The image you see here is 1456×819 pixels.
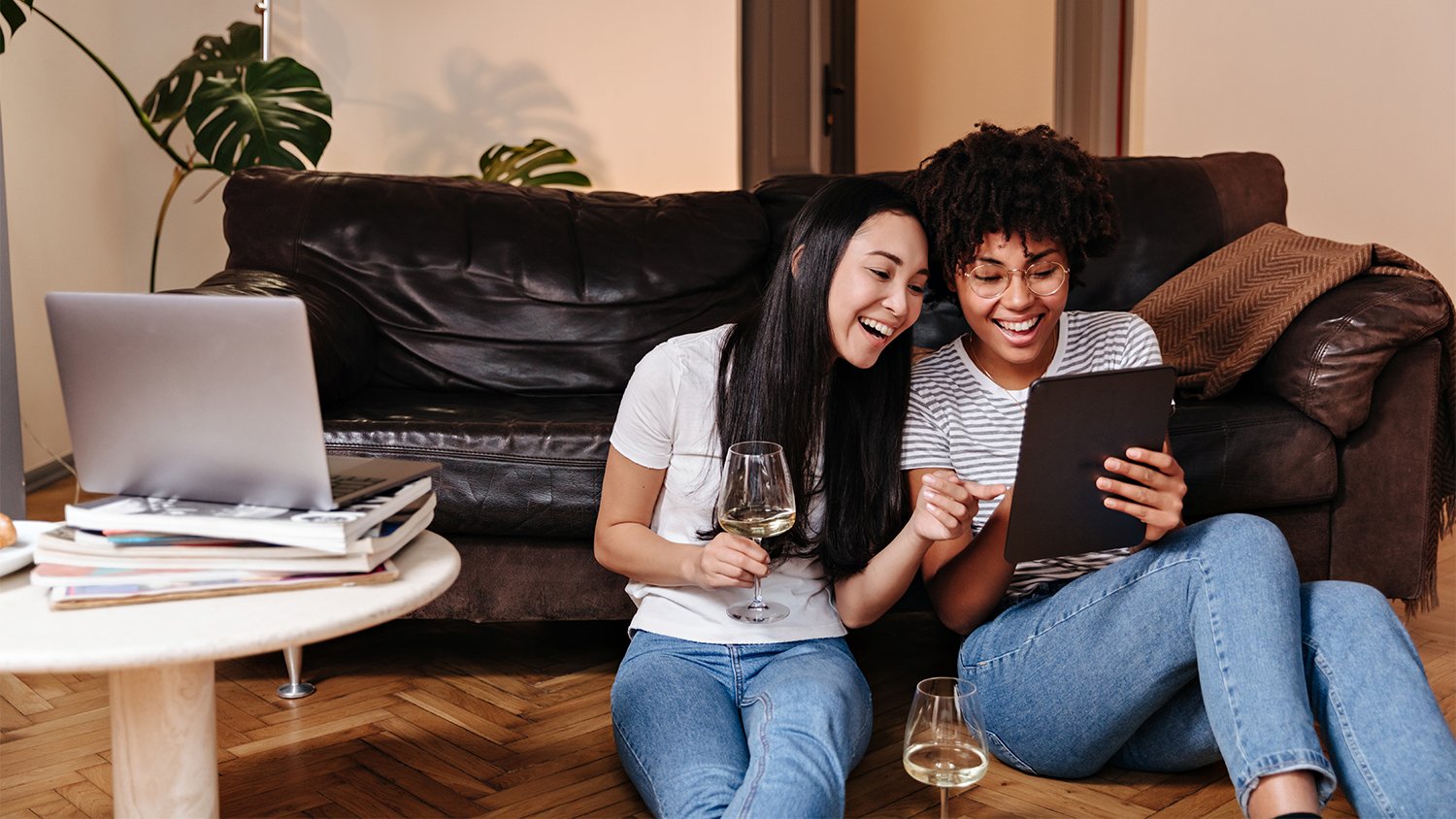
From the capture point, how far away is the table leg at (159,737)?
1271 millimetres

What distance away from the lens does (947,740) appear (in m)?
1.33

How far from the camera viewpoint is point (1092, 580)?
5.46 ft

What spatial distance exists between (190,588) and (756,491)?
597 millimetres

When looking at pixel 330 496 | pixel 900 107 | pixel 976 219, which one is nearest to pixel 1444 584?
pixel 976 219

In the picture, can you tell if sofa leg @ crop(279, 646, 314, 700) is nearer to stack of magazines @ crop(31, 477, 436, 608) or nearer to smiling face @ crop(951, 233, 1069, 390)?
stack of magazines @ crop(31, 477, 436, 608)

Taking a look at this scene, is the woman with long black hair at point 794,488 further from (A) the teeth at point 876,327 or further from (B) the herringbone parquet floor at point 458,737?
(B) the herringbone parquet floor at point 458,737

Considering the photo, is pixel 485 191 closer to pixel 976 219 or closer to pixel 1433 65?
pixel 976 219

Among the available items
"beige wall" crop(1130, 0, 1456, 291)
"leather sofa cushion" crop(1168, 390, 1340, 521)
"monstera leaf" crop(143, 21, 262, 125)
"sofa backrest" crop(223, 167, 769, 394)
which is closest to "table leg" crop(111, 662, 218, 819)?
"sofa backrest" crop(223, 167, 769, 394)

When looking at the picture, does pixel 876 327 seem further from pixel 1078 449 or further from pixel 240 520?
pixel 240 520

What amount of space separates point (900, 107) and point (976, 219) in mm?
5017

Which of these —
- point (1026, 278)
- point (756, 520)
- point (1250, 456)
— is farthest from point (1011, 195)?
point (1250, 456)

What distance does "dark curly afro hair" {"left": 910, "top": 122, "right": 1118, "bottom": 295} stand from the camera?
1701 mm

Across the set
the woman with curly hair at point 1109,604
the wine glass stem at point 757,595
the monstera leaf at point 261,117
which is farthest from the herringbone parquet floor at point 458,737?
the monstera leaf at point 261,117

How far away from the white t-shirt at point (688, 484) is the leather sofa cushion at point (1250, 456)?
2.74 ft
